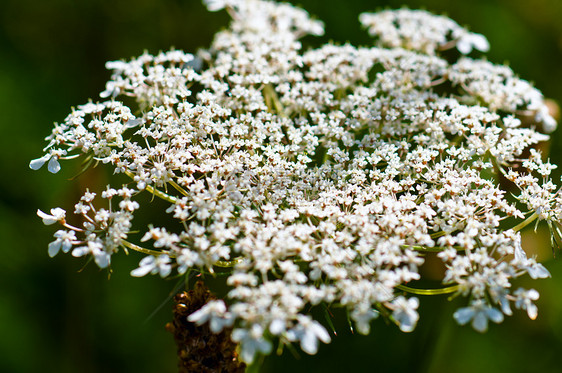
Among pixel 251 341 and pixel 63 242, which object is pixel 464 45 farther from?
pixel 63 242

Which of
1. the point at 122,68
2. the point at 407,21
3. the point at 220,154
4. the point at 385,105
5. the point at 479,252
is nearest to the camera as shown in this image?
the point at 479,252

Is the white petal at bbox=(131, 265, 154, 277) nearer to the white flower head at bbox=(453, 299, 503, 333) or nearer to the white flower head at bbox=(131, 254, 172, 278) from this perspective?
the white flower head at bbox=(131, 254, 172, 278)

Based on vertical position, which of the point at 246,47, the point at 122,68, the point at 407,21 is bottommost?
the point at 122,68

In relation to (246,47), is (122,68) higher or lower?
lower

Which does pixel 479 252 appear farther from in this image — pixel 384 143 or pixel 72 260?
pixel 72 260

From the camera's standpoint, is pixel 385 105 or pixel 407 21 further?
pixel 407 21

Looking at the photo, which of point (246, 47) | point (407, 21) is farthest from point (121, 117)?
point (407, 21)

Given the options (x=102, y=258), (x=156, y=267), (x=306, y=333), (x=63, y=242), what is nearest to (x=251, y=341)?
(x=306, y=333)

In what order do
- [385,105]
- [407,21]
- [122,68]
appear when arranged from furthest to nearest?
1. [407,21]
2. [122,68]
3. [385,105]

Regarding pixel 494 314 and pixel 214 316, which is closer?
pixel 214 316
